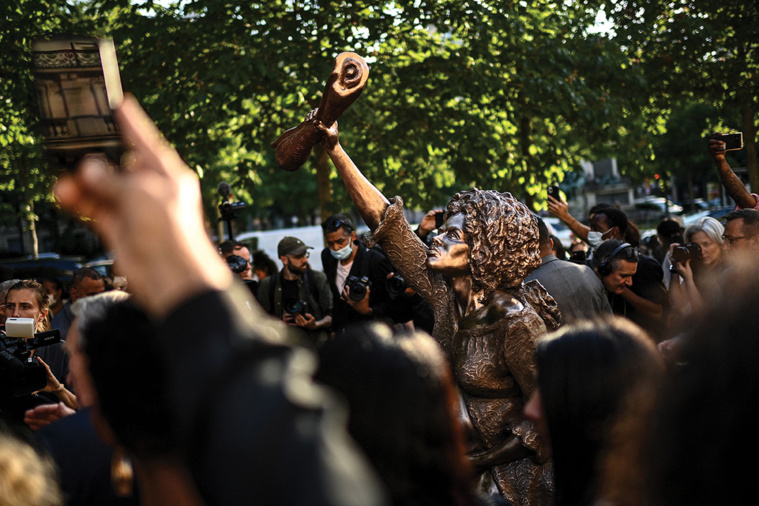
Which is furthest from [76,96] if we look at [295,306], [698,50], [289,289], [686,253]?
[698,50]

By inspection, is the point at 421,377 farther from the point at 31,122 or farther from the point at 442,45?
the point at 442,45

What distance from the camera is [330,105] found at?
312 cm

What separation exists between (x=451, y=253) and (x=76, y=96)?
2.08m

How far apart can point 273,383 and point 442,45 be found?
38.2 ft

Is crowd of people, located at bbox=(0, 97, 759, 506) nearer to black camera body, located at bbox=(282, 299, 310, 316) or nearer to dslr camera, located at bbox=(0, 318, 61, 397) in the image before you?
dslr camera, located at bbox=(0, 318, 61, 397)

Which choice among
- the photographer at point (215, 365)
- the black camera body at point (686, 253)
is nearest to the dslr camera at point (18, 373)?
the photographer at point (215, 365)

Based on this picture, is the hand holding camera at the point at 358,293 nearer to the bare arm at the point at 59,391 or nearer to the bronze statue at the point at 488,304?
the bare arm at the point at 59,391

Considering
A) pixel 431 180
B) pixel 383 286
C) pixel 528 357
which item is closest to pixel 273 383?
pixel 528 357

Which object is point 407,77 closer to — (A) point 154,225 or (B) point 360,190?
(B) point 360,190

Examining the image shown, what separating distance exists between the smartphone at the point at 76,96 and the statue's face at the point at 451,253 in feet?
6.54

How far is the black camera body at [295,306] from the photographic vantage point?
729cm

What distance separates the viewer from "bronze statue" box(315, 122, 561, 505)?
3.02m

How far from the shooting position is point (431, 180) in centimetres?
1371

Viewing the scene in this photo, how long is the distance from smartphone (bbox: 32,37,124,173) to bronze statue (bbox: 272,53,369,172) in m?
1.70
